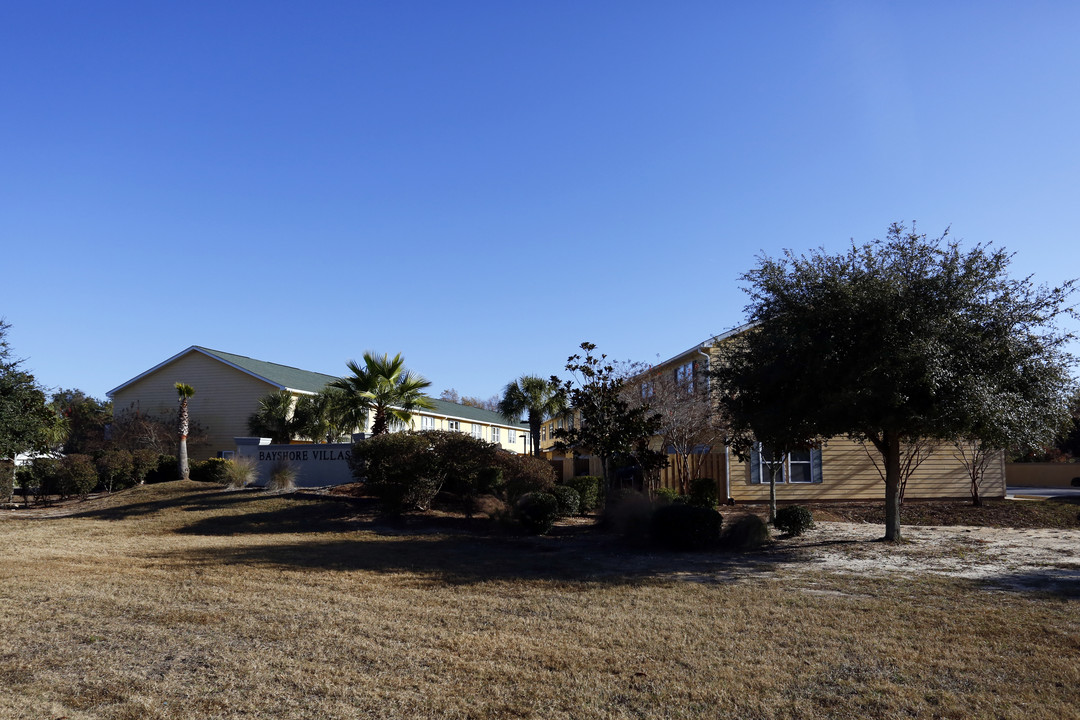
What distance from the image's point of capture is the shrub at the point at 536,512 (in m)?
16.8

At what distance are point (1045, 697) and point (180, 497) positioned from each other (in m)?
22.5

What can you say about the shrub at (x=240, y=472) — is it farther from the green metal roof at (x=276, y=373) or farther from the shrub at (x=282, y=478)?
the green metal roof at (x=276, y=373)

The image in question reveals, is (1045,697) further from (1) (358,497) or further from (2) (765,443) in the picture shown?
(1) (358,497)

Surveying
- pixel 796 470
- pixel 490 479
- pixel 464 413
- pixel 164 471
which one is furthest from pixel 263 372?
pixel 796 470

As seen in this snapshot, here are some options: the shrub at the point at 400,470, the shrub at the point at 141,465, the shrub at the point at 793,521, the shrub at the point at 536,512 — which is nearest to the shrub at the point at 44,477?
the shrub at the point at 141,465

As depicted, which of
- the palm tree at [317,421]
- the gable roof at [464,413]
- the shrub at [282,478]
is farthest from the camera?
the gable roof at [464,413]

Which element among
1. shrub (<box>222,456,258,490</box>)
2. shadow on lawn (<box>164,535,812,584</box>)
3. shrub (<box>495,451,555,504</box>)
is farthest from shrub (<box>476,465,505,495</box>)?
shrub (<box>222,456,258,490</box>)

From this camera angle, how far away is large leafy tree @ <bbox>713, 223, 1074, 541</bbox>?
12.4 meters

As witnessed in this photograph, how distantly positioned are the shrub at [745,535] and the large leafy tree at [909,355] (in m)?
1.81

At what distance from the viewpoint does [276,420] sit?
33938 mm

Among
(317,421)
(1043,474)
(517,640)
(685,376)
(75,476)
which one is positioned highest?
(685,376)

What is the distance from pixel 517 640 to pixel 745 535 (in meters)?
8.53

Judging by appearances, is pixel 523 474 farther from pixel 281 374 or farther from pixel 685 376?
pixel 281 374

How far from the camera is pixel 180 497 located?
880 inches
